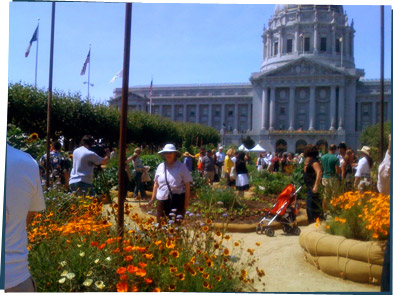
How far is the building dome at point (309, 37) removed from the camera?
5784 centimetres

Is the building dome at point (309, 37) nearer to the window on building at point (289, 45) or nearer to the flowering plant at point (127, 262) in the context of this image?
the window on building at point (289, 45)

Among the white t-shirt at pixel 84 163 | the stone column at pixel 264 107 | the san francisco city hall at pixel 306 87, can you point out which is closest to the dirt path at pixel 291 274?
the white t-shirt at pixel 84 163

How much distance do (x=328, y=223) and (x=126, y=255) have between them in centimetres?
301

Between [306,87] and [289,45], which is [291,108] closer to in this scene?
[306,87]

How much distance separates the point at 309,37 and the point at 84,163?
197 ft

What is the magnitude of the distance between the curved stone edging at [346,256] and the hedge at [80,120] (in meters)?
8.43

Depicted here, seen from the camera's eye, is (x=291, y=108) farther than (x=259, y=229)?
Yes

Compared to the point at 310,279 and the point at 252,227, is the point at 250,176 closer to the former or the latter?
the point at 252,227

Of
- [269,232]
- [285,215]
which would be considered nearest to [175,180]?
[269,232]

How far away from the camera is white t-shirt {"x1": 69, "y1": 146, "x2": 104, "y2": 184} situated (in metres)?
6.05

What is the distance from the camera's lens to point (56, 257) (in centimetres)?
372

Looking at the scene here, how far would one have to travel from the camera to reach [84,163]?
612cm

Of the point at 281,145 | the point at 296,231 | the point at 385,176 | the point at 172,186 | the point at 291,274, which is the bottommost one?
the point at 291,274

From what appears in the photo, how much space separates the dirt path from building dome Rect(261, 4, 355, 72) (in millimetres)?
53006
